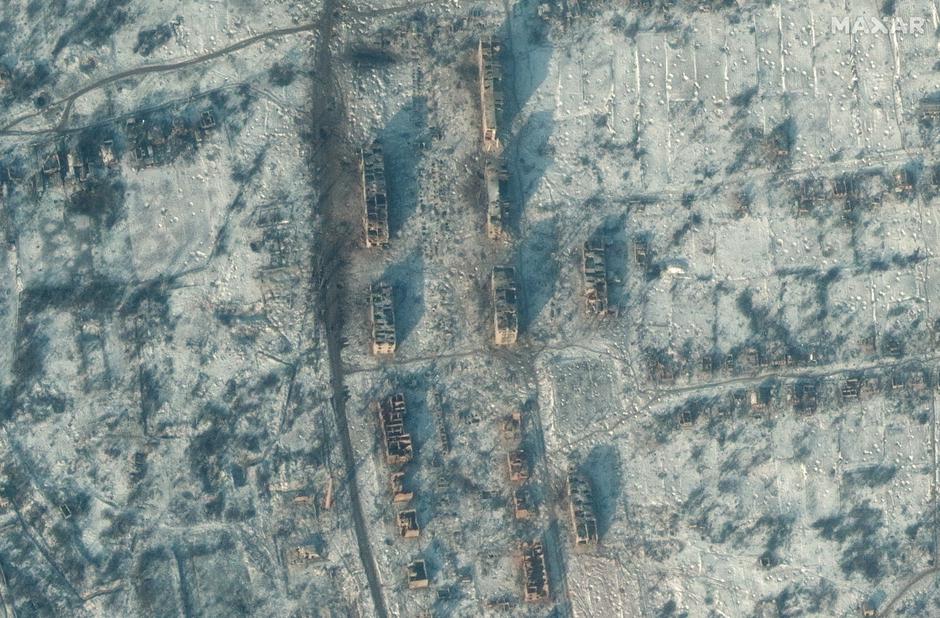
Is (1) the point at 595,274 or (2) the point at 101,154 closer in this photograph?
(2) the point at 101,154

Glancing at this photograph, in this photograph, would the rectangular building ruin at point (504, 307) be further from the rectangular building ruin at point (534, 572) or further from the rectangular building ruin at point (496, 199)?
the rectangular building ruin at point (534, 572)

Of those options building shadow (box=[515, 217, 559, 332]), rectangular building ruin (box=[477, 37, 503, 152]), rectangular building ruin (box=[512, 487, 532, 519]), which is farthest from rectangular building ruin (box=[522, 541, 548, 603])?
rectangular building ruin (box=[477, 37, 503, 152])

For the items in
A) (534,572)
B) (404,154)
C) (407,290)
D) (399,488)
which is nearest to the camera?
(399,488)

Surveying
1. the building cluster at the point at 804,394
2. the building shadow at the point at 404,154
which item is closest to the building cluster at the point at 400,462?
the building shadow at the point at 404,154

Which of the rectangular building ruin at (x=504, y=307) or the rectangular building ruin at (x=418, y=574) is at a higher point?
the rectangular building ruin at (x=504, y=307)

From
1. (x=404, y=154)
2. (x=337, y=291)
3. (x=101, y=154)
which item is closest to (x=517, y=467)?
(x=337, y=291)

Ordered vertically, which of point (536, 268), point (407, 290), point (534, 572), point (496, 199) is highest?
point (496, 199)

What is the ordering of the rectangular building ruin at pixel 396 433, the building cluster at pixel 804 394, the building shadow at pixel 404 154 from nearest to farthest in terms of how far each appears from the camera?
the rectangular building ruin at pixel 396 433
the building shadow at pixel 404 154
the building cluster at pixel 804 394

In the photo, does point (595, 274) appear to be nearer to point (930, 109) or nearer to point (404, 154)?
point (404, 154)
